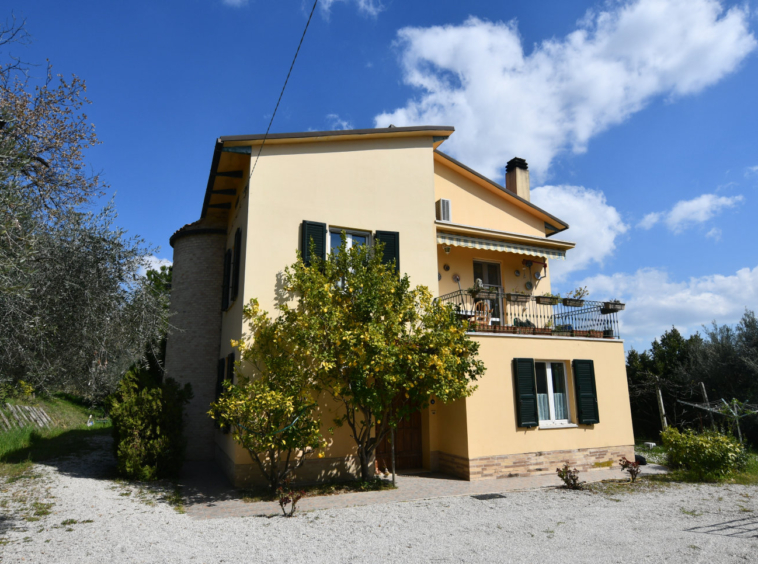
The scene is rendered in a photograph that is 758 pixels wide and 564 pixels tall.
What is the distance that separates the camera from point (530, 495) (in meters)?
11.9

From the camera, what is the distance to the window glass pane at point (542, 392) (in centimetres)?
1514

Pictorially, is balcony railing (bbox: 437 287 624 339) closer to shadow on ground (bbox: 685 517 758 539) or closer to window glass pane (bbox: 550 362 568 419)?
window glass pane (bbox: 550 362 568 419)

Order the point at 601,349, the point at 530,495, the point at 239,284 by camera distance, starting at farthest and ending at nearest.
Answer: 1. the point at 601,349
2. the point at 239,284
3. the point at 530,495

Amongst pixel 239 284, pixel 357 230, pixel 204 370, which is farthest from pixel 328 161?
pixel 204 370

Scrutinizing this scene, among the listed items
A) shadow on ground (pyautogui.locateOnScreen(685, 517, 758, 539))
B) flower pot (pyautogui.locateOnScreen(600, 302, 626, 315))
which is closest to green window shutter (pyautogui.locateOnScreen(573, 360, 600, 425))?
flower pot (pyautogui.locateOnScreen(600, 302, 626, 315))

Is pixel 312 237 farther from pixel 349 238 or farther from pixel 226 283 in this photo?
pixel 226 283

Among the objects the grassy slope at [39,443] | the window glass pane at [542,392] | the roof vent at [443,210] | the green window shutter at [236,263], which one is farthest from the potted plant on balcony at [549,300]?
the grassy slope at [39,443]

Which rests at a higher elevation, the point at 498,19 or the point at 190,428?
the point at 498,19

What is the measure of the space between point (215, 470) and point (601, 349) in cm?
1318

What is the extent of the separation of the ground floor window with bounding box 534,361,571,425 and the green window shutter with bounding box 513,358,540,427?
A: 63cm

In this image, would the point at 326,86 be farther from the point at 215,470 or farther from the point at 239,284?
the point at 215,470

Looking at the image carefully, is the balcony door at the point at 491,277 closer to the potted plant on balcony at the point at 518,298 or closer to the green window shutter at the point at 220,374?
the potted plant on balcony at the point at 518,298

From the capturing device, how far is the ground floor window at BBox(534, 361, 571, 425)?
15.2 metres

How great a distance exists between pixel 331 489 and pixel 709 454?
421 inches
